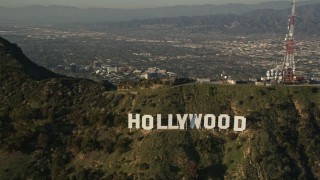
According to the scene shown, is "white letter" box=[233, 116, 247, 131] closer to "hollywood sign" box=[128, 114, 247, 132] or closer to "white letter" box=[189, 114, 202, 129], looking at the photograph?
"hollywood sign" box=[128, 114, 247, 132]

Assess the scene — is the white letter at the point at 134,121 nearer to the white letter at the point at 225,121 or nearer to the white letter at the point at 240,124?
the white letter at the point at 225,121

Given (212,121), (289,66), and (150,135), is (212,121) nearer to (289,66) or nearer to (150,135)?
(150,135)

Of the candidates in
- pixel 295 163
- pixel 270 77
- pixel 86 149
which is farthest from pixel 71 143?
pixel 270 77

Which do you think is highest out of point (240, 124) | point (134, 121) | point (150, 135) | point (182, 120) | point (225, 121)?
point (182, 120)

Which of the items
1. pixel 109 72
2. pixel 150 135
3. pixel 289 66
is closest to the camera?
pixel 150 135

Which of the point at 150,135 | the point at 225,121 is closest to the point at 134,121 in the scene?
the point at 150,135

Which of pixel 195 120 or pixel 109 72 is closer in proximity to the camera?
pixel 195 120

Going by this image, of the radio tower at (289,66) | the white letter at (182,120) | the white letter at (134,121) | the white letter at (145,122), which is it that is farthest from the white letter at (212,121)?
the radio tower at (289,66)
